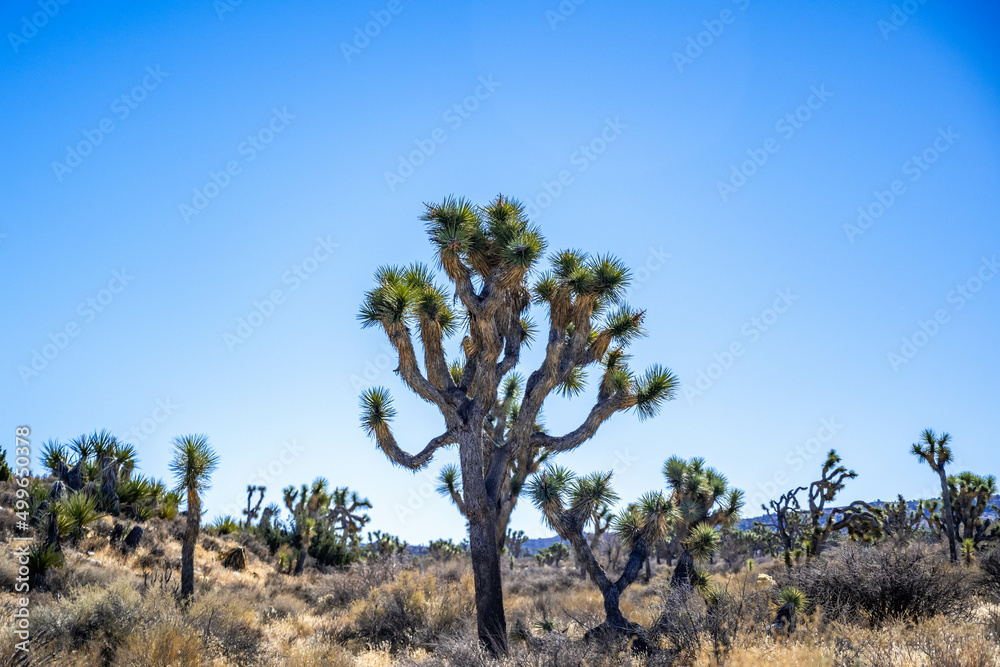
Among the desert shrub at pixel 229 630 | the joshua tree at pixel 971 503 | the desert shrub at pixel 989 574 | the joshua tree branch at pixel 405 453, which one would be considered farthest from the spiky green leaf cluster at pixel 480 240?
the joshua tree at pixel 971 503

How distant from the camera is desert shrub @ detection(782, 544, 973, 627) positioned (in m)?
8.16

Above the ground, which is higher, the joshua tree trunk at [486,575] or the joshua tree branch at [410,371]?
the joshua tree branch at [410,371]

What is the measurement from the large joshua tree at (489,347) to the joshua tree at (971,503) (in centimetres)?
2371

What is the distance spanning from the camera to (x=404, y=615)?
1250 centimetres

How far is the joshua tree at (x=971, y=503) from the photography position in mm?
26516

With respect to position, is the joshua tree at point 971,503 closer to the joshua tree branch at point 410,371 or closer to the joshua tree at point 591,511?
the joshua tree at point 591,511

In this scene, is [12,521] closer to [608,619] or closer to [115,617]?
[115,617]

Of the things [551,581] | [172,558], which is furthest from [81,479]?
[551,581]

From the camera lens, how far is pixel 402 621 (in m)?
12.4

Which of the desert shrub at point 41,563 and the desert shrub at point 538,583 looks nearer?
the desert shrub at point 41,563

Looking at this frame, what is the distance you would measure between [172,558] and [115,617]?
31.2 feet

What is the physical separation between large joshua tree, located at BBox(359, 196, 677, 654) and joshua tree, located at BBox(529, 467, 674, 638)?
2.46ft

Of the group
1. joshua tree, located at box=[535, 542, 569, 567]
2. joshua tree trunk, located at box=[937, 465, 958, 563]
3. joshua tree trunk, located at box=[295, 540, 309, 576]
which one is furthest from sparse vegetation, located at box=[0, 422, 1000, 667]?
joshua tree, located at box=[535, 542, 569, 567]

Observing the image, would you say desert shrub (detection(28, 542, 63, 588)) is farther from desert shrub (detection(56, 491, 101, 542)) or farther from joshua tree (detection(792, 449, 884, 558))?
joshua tree (detection(792, 449, 884, 558))
